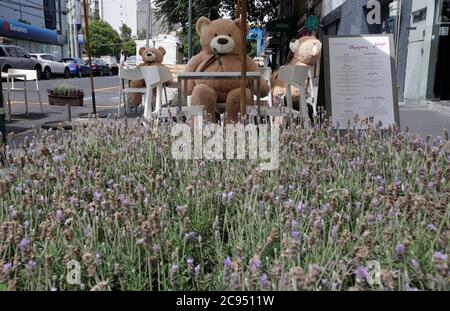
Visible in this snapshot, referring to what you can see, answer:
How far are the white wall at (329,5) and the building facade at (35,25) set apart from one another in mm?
27597

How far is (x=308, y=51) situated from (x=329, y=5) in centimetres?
1239

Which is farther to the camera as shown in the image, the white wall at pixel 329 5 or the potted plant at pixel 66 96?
the white wall at pixel 329 5

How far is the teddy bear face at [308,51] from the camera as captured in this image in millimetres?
7315

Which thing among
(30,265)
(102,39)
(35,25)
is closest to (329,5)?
(30,265)

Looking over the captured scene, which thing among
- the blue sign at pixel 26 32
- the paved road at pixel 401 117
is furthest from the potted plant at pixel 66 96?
the blue sign at pixel 26 32

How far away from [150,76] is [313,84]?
2565mm

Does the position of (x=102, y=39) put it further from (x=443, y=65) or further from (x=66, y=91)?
(x=66, y=91)

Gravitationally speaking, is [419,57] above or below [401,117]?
above

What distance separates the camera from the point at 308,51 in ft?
24.1

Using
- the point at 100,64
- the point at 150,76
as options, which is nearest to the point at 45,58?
the point at 100,64

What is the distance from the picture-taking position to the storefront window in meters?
10.0

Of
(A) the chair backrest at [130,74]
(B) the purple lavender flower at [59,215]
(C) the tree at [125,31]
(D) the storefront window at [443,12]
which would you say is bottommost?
(B) the purple lavender flower at [59,215]

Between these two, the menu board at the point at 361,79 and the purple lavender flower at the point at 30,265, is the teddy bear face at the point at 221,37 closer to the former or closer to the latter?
the menu board at the point at 361,79
